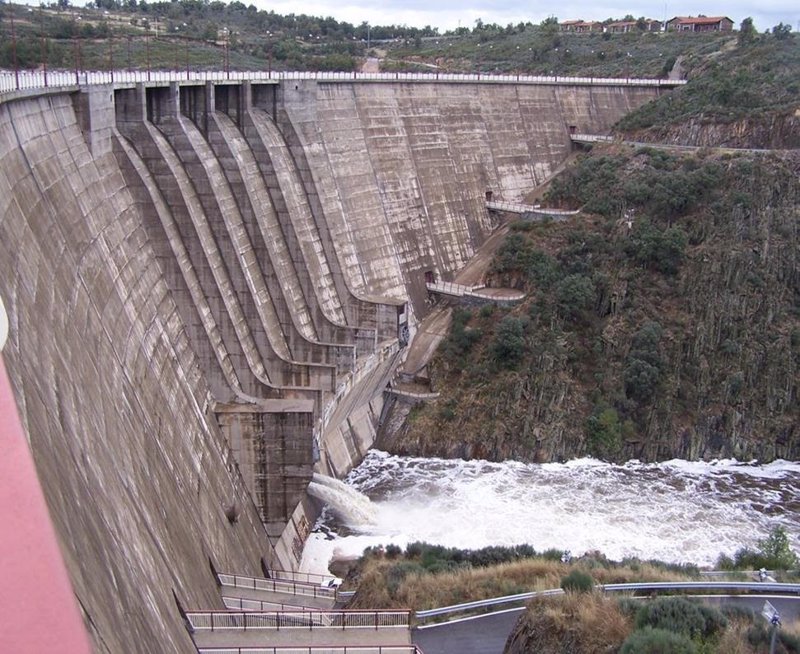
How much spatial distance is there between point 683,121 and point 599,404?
891 inches

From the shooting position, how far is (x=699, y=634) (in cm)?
1469

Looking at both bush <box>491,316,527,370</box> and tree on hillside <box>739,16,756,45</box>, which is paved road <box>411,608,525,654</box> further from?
tree on hillside <box>739,16,756,45</box>

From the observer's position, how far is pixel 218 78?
30188 mm

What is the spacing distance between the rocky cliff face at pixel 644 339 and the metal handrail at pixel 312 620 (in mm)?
17776

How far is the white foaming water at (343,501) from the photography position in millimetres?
28391

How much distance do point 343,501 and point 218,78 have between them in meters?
14.0

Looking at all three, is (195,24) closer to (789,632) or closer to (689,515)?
(689,515)

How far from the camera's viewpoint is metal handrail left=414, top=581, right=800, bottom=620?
17312mm

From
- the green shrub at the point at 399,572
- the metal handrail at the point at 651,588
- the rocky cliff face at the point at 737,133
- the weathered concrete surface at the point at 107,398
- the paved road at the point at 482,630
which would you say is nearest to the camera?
the weathered concrete surface at the point at 107,398

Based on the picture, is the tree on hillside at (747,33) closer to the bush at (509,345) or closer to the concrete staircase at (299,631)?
the bush at (509,345)

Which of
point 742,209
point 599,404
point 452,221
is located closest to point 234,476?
point 599,404

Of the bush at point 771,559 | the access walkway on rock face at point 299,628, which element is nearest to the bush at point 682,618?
the access walkway on rock face at point 299,628

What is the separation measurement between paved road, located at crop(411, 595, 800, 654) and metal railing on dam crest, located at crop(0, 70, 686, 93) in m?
13.2

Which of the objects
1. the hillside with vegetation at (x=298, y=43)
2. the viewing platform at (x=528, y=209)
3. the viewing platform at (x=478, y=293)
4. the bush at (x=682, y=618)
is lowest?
the viewing platform at (x=478, y=293)
